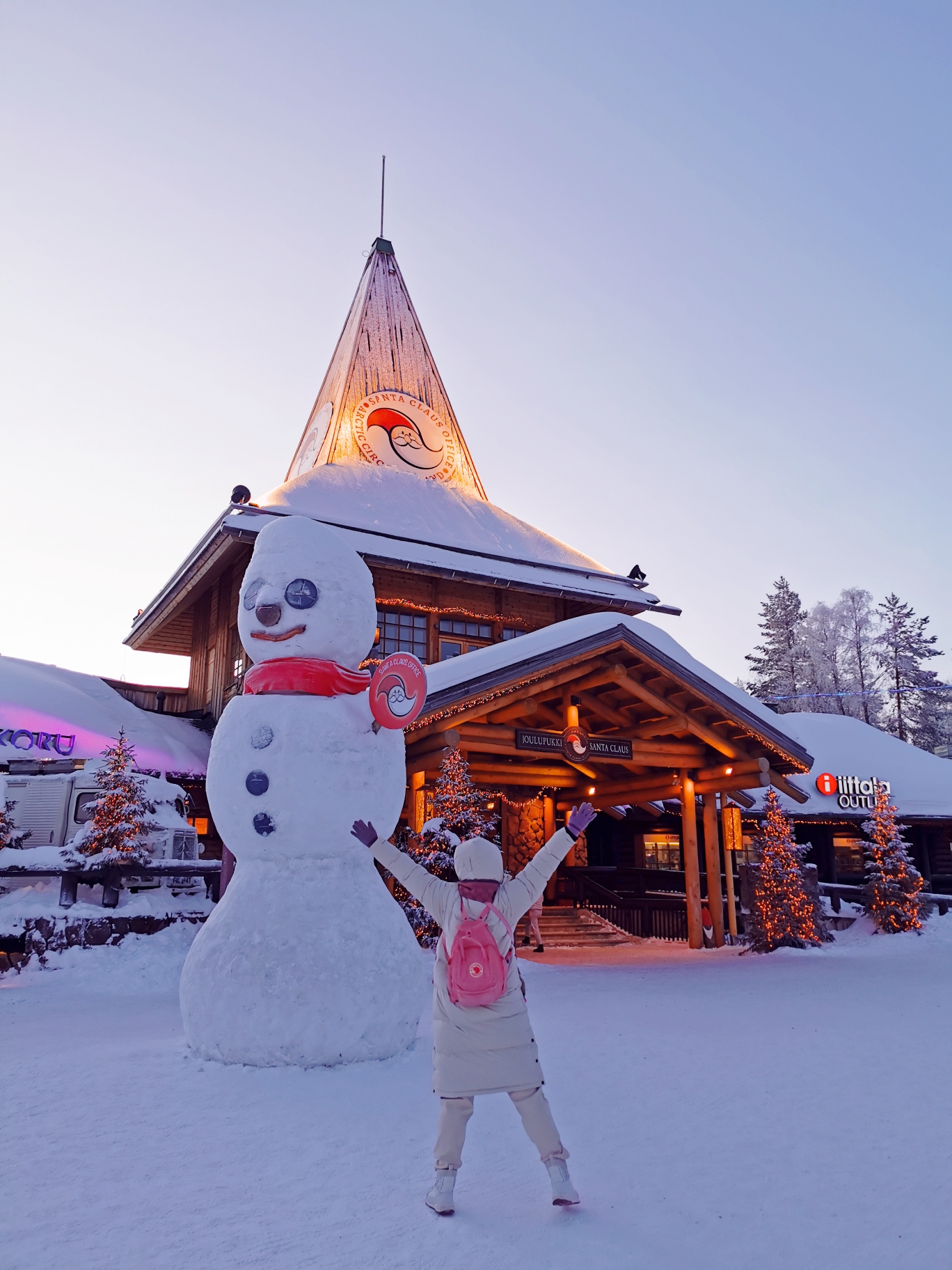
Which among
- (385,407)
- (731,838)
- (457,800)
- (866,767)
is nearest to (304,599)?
(457,800)

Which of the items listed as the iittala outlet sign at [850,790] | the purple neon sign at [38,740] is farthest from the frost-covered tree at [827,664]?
the purple neon sign at [38,740]

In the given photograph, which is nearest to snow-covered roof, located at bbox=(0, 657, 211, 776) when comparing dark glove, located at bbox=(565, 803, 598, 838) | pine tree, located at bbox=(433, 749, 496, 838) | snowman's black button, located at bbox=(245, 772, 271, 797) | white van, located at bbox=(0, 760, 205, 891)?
white van, located at bbox=(0, 760, 205, 891)

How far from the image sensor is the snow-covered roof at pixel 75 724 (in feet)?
50.6

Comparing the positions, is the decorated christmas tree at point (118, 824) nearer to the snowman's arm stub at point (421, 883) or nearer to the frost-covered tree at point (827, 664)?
the snowman's arm stub at point (421, 883)

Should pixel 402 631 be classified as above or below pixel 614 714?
above

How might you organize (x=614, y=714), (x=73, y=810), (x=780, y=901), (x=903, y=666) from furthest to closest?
(x=903, y=666), (x=614, y=714), (x=780, y=901), (x=73, y=810)

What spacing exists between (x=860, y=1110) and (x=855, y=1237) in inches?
76.3

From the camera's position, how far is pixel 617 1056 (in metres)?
6.53

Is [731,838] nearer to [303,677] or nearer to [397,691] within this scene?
[397,691]

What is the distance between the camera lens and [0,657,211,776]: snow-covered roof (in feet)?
50.6

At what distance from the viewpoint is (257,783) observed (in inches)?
248

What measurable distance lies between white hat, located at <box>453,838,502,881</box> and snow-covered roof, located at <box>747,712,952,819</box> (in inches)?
756

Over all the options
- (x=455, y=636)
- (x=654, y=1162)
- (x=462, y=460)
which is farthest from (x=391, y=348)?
(x=654, y=1162)

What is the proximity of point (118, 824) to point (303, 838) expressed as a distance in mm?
5956
